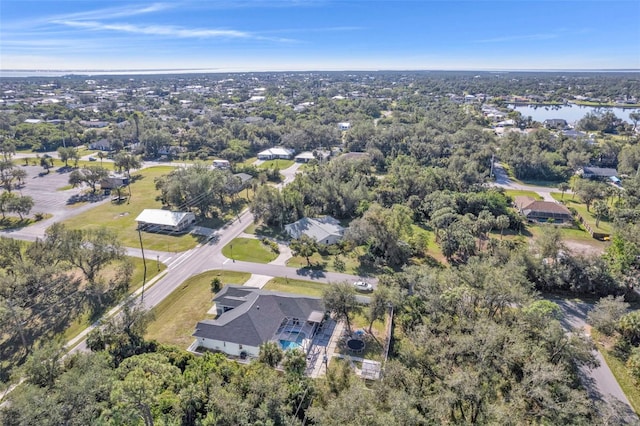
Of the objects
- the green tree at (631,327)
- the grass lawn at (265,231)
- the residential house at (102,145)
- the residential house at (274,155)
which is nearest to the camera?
the green tree at (631,327)

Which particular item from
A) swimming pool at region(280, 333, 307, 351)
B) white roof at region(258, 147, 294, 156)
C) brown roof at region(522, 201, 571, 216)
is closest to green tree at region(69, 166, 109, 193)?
white roof at region(258, 147, 294, 156)

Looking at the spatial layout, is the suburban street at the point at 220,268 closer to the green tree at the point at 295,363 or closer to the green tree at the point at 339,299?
the green tree at the point at 339,299


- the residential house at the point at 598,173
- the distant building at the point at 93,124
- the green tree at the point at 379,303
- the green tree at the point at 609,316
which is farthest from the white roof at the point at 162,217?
the distant building at the point at 93,124

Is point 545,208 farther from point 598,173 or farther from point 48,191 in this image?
point 48,191

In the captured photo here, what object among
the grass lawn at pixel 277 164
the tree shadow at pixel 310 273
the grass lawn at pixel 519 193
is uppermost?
the grass lawn at pixel 277 164

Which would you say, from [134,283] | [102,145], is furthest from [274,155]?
[134,283]

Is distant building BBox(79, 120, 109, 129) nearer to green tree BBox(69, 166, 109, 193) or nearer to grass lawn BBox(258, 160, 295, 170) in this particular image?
green tree BBox(69, 166, 109, 193)

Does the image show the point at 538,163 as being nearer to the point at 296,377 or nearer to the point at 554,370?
the point at 554,370

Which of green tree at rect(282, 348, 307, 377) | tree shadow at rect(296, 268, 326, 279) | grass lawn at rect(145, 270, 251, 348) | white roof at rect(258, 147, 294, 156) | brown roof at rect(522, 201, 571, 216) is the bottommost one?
grass lawn at rect(145, 270, 251, 348)
